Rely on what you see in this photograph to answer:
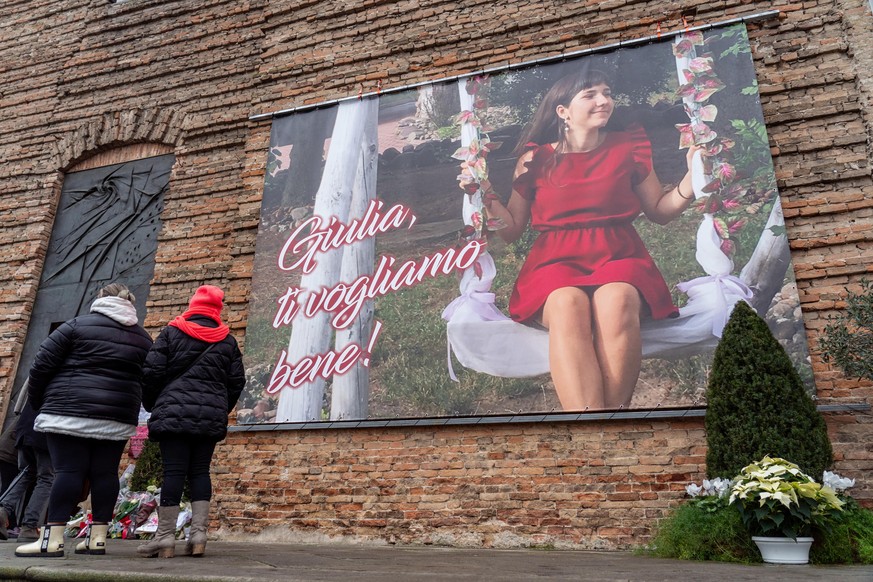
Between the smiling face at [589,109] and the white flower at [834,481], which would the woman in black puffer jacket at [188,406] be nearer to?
the white flower at [834,481]

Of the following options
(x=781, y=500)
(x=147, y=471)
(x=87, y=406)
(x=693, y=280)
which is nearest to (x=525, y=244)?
(x=693, y=280)

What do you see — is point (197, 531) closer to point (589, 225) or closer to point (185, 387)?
point (185, 387)

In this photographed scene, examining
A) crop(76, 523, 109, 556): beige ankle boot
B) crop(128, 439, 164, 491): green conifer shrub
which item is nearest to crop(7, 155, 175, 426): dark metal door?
crop(128, 439, 164, 491): green conifer shrub

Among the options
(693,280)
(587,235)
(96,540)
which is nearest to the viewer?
(96,540)

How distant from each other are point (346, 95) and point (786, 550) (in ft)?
19.2

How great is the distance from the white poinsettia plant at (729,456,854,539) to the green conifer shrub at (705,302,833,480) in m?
0.24

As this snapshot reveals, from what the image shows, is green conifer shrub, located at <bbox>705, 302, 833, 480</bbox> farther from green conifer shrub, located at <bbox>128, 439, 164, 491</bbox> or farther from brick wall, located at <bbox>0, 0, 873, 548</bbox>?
green conifer shrub, located at <bbox>128, 439, 164, 491</bbox>

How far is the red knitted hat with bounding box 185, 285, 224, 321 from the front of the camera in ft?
12.6

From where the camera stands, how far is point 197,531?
3.54m

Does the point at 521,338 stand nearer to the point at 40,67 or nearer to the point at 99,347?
the point at 99,347

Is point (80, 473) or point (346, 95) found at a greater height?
point (346, 95)

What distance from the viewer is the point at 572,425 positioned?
5.08 metres

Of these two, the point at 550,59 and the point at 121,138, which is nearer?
the point at 550,59

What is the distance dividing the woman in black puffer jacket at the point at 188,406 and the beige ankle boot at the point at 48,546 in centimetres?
47
